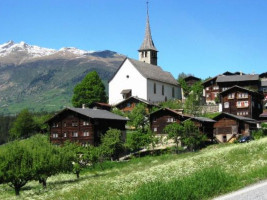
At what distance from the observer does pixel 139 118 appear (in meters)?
84.8

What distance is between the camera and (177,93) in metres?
124

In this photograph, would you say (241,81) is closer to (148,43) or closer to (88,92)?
(88,92)

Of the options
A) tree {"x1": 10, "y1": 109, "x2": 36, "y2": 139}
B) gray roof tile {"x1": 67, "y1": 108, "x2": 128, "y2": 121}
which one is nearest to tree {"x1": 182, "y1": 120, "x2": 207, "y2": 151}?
gray roof tile {"x1": 67, "y1": 108, "x2": 128, "y2": 121}

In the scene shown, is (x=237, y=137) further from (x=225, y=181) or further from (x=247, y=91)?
(x=225, y=181)

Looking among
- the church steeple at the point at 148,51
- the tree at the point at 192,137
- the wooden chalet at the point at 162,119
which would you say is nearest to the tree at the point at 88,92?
the wooden chalet at the point at 162,119

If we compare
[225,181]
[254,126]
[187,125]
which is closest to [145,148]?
[187,125]

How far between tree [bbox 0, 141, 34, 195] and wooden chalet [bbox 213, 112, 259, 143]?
134 feet

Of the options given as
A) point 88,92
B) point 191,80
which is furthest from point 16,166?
point 191,80

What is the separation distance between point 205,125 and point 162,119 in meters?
10.1

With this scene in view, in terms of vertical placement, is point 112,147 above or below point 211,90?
below

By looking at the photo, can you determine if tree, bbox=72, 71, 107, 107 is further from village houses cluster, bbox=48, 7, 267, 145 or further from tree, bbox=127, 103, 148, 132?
tree, bbox=127, 103, 148, 132

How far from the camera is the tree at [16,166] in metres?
42.4

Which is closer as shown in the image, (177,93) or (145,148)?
(145,148)

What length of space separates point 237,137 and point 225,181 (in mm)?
50576
